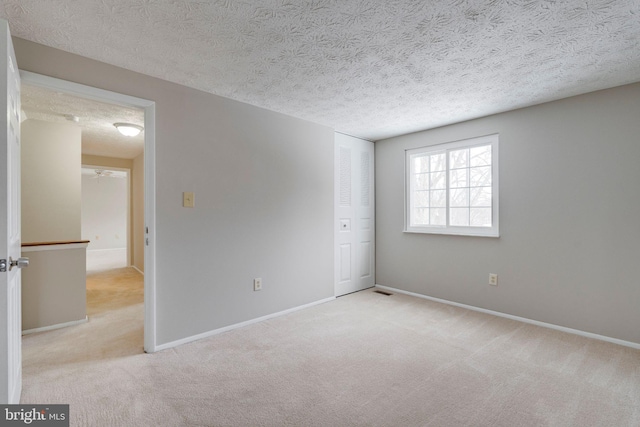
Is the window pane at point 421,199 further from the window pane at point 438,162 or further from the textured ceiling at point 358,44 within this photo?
the textured ceiling at point 358,44

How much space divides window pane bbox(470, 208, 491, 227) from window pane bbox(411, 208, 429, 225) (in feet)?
2.04

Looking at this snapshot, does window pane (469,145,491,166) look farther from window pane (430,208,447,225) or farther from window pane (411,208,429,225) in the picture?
window pane (411,208,429,225)

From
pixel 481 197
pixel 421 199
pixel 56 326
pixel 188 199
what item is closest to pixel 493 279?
pixel 481 197

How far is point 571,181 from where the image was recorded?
9.64 feet

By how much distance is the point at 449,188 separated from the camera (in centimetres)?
393

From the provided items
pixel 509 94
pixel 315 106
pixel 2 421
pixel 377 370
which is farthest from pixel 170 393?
pixel 509 94

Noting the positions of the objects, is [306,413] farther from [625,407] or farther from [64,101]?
[64,101]

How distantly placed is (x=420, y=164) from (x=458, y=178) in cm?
60

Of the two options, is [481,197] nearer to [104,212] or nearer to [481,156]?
[481,156]

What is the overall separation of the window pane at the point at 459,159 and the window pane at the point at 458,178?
0.06m

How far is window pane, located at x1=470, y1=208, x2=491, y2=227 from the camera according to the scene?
3.57 m

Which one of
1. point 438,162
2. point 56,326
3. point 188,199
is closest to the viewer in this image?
point 188,199

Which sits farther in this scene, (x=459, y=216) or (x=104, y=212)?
(x=104, y=212)

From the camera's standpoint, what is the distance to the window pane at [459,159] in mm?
3760
